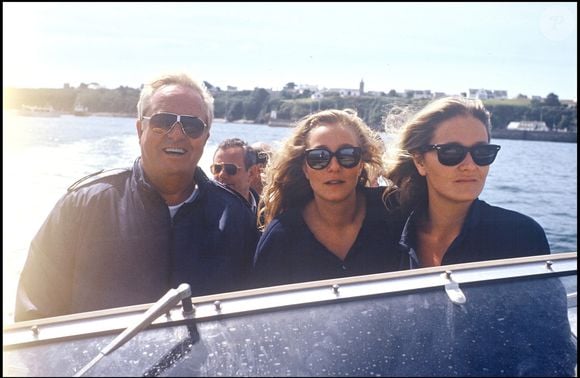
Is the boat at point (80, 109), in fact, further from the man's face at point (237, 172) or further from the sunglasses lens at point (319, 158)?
the sunglasses lens at point (319, 158)

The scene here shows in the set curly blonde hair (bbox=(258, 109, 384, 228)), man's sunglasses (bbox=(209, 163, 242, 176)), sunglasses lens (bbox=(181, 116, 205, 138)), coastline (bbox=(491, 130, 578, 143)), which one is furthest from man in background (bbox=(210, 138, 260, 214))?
coastline (bbox=(491, 130, 578, 143))

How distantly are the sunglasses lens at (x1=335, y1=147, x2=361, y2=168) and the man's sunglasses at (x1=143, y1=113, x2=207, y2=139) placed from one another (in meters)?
0.53

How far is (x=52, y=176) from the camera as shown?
36.6 feet

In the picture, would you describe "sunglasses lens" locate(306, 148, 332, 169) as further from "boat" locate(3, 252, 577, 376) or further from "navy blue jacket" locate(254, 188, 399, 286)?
"boat" locate(3, 252, 577, 376)

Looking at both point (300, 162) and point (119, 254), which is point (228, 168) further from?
point (119, 254)

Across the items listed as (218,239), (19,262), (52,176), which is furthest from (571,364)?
(52,176)

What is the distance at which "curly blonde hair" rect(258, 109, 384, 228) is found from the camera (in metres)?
2.27

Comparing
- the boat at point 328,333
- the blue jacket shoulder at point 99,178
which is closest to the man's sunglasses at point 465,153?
the boat at point 328,333

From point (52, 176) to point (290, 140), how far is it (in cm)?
979

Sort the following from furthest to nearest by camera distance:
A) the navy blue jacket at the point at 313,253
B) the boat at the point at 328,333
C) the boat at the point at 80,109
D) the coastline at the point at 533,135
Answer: the coastline at the point at 533,135
the boat at the point at 80,109
the navy blue jacket at the point at 313,253
the boat at the point at 328,333

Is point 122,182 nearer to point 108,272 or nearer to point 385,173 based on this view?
point 108,272

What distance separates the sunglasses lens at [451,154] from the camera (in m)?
1.95

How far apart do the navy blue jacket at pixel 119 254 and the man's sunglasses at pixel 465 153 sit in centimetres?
79

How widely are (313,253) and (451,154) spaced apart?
56 centimetres
